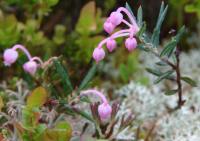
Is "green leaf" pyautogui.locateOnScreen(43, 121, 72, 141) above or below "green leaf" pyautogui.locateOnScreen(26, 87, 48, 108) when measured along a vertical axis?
below

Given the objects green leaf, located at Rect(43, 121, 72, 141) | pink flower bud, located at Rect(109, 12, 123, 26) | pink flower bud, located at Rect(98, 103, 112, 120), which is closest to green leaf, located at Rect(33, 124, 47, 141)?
green leaf, located at Rect(43, 121, 72, 141)

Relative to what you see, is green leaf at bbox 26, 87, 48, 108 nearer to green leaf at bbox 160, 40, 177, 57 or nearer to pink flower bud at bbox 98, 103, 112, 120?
pink flower bud at bbox 98, 103, 112, 120

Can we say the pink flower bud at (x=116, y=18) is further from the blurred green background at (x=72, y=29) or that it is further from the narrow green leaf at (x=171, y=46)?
the blurred green background at (x=72, y=29)

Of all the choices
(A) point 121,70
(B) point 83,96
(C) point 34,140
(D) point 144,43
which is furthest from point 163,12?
(A) point 121,70

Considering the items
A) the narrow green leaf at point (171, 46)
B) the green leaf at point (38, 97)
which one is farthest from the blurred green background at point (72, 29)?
the green leaf at point (38, 97)

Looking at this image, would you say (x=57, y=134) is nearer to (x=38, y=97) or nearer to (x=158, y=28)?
(x=38, y=97)
